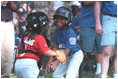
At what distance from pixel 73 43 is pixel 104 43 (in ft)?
1.45

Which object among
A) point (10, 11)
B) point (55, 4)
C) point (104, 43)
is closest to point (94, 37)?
point (104, 43)

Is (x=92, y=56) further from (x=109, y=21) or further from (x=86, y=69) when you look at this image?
(x=109, y=21)

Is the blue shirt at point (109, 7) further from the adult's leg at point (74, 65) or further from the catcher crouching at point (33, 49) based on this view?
the catcher crouching at point (33, 49)

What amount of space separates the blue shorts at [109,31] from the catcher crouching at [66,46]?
41 centimetres

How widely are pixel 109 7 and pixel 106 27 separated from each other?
302 mm

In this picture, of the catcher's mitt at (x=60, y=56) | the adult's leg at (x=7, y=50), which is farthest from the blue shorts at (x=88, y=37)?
the adult's leg at (x=7, y=50)

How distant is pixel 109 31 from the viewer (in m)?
6.10

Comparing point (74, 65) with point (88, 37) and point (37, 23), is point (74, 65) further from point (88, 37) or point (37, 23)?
point (37, 23)

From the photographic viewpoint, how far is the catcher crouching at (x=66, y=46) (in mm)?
6070

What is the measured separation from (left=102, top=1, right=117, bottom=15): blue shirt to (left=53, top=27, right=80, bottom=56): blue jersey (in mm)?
576

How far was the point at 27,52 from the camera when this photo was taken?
18.6 ft

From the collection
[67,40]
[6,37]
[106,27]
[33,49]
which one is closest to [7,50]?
[6,37]

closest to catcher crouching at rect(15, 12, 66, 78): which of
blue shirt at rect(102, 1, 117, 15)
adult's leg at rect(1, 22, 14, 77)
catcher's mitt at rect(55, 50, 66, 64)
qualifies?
catcher's mitt at rect(55, 50, 66, 64)

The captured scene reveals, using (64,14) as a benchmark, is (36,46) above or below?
below
